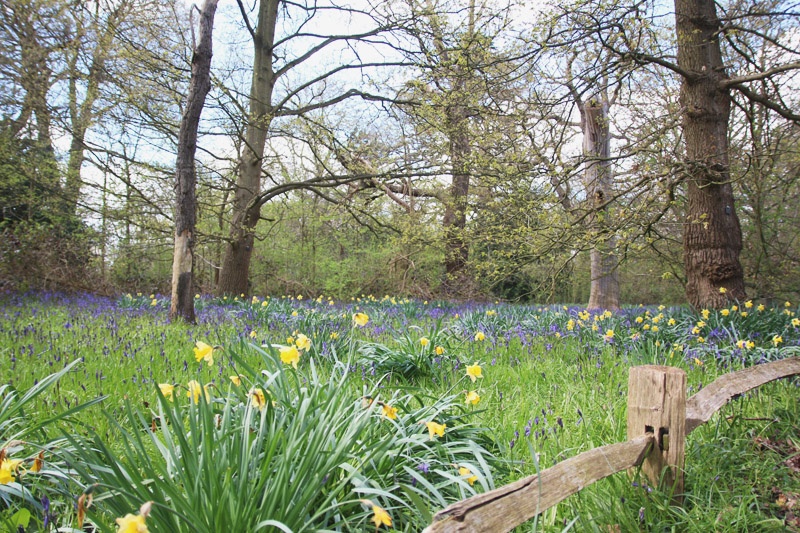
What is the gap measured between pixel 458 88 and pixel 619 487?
6.16 metres

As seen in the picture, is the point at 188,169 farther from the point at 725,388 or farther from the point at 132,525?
the point at 725,388

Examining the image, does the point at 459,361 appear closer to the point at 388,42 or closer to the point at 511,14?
the point at 511,14

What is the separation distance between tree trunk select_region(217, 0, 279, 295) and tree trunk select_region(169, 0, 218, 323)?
361 cm

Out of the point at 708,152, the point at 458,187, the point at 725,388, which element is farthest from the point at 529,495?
the point at 458,187

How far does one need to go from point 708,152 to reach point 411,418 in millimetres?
5425

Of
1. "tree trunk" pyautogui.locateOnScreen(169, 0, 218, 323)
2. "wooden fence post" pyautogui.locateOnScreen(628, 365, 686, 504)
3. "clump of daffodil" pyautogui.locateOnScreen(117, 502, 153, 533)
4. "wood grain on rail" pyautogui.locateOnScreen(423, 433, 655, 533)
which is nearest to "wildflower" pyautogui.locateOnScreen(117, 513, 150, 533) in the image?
"clump of daffodil" pyautogui.locateOnScreen(117, 502, 153, 533)

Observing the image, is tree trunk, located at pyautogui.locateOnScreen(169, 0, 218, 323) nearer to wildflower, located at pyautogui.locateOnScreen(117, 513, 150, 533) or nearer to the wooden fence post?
wildflower, located at pyautogui.locateOnScreen(117, 513, 150, 533)

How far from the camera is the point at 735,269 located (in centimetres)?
542

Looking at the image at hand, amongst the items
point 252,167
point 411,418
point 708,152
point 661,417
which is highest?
point 252,167

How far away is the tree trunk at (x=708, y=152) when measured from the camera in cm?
536

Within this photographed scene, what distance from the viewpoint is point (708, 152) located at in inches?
208

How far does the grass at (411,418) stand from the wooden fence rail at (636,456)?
101 mm

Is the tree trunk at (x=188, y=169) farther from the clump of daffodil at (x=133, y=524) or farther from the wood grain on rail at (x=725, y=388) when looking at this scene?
the wood grain on rail at (x=725, y=388)

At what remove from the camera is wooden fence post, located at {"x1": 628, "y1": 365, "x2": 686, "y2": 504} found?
167 centimetres
